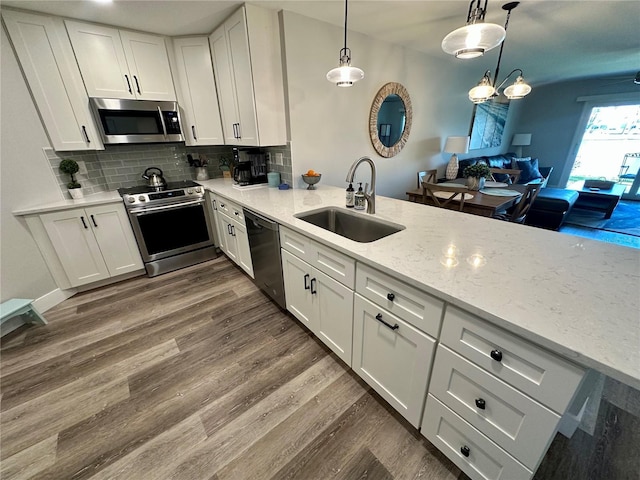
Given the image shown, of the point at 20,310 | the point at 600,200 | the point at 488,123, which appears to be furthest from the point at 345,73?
the point at 600,200

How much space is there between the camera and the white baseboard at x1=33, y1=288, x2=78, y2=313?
228cm

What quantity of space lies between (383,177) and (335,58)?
1.55 metres

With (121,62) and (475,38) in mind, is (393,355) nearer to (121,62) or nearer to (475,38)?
(475,38)

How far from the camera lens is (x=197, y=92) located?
9.16 feet

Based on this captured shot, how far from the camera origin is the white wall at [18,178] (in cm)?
206

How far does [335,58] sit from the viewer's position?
2588 millimetres

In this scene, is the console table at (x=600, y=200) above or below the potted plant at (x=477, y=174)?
below

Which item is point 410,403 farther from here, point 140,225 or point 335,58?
point 335,58

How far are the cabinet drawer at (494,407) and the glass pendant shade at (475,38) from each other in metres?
1.45

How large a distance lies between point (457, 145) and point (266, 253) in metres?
3.62

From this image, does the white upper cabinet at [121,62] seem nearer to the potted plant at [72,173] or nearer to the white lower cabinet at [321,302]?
the potted plant at [72,173]

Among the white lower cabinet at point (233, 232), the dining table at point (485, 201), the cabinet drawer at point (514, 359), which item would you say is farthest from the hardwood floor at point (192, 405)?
the dining table at point (485, 201)

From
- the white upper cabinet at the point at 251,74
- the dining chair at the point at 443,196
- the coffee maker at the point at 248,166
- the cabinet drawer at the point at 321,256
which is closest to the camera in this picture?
the cabinet drawer at the point at 321,256

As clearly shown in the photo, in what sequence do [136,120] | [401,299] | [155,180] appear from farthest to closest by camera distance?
[155,180]
[136,120]
[401,299]
